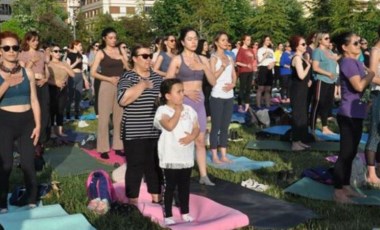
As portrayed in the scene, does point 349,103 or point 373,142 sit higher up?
point 349,103

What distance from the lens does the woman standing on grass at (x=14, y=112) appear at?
5.27m

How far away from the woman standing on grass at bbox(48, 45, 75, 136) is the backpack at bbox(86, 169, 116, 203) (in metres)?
4.19

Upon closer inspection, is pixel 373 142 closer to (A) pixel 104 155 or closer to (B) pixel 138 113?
(B) pixel 138 113

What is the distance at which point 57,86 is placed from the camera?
31.9ft

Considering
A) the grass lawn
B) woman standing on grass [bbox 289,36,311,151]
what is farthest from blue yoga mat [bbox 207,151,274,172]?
woman standing on grass [bbox 289,36,311,151]

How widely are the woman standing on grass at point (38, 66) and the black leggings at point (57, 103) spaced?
1181 millimetres

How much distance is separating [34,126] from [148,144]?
1.18 m

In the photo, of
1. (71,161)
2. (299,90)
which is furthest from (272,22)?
(71,161)

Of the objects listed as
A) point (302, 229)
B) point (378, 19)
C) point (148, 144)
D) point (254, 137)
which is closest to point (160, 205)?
point (148, 144)

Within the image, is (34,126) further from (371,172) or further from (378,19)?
(378,19)

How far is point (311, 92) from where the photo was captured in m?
9.99

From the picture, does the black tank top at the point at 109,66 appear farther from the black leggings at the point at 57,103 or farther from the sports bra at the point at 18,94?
the sports bra at the point at 18,94

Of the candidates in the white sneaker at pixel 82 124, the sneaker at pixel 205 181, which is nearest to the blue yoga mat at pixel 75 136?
the white sneaker at pixel 82 124

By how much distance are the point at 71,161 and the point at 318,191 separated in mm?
3814
